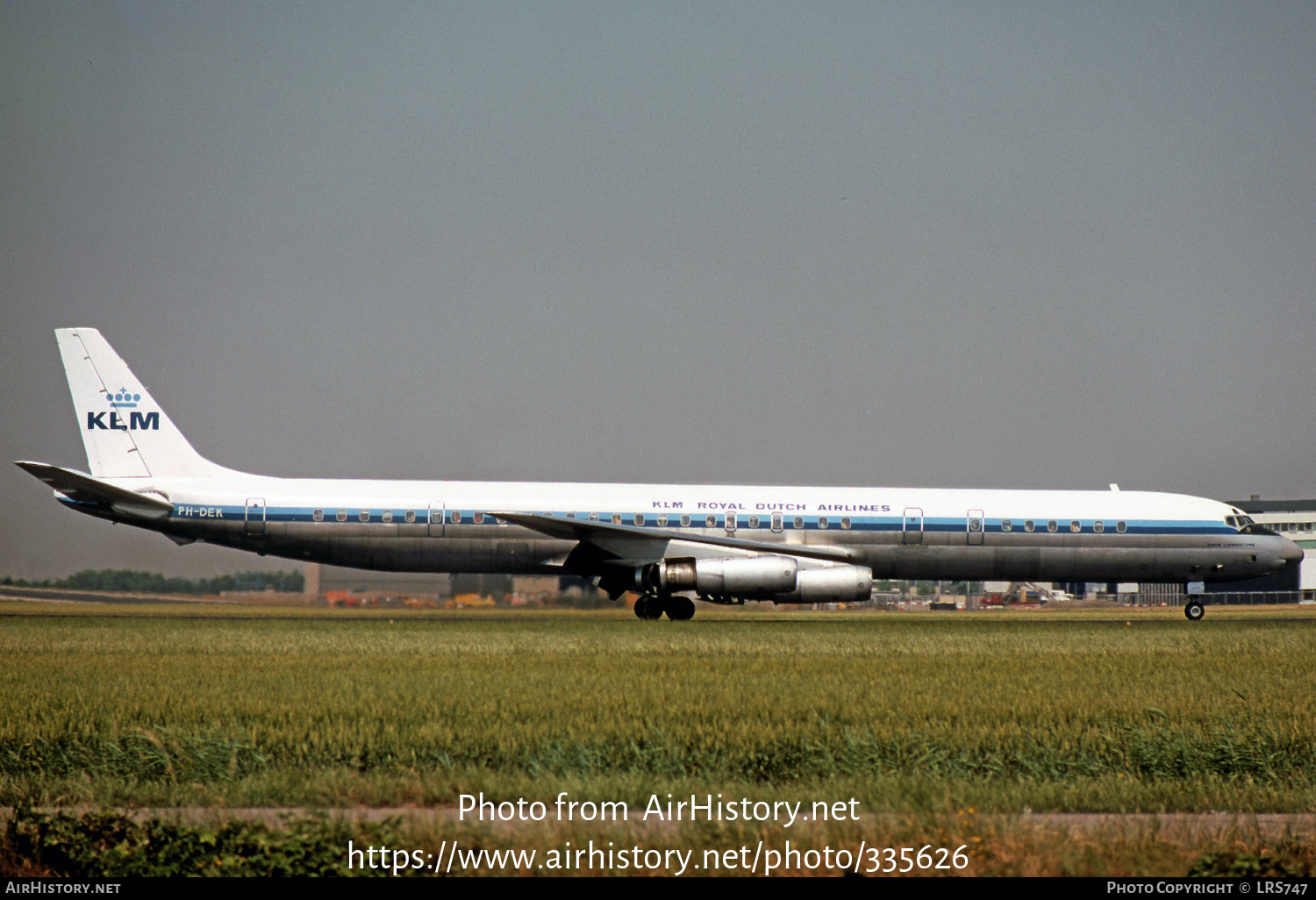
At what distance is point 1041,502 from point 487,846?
27.5 metres

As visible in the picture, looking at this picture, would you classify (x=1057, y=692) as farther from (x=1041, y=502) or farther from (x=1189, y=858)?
(x=1041, y=502)

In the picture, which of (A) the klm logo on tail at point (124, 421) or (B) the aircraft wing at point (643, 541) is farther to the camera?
(A) the klm logo on tail at point (124, 421)

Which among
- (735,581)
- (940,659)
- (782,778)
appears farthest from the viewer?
(735,581)

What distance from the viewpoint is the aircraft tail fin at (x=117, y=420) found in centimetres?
3048

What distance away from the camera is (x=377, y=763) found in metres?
9.16

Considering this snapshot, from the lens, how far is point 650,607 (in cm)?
2994

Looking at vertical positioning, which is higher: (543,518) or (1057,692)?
(543,518)

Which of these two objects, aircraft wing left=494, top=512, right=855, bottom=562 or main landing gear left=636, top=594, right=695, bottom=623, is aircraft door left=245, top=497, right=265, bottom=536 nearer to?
aircraft wing left=494, top=512, right=855, bottom=562

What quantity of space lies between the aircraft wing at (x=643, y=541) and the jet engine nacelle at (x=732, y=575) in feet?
3.68

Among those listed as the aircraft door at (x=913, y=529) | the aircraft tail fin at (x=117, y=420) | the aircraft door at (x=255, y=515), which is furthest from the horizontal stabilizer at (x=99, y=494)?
the aircraft door at (x=913, y=529)

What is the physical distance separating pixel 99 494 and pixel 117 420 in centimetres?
274

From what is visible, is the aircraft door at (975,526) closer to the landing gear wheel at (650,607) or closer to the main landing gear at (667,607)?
the main landing gear at (667,607)

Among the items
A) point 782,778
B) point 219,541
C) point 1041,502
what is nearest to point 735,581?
point 1041,502
